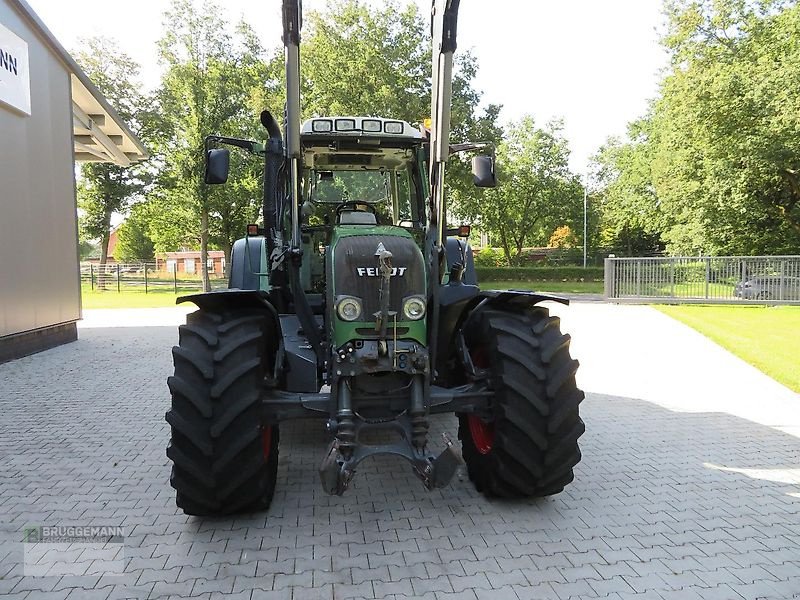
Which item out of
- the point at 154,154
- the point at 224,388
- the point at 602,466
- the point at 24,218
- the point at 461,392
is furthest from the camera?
the point at 154,154

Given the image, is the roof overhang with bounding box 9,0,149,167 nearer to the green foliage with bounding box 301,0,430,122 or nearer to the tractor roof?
the tractor roof

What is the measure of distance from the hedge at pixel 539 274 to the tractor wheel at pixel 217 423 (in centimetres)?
3447

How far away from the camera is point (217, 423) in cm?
342

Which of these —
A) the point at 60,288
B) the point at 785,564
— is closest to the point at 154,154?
the point at 60,288

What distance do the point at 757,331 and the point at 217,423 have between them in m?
12.4

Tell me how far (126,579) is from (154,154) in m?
32.4

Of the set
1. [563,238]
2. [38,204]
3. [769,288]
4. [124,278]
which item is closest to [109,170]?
[124,278]

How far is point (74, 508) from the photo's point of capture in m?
3.97

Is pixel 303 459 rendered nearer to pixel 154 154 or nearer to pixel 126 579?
pixel 126 579

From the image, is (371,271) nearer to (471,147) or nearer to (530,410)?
(530,410)

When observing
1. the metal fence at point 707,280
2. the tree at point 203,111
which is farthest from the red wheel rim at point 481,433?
the tree at point 203,111

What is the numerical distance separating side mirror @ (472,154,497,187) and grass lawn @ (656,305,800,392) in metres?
5.40

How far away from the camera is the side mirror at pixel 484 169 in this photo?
4.62m

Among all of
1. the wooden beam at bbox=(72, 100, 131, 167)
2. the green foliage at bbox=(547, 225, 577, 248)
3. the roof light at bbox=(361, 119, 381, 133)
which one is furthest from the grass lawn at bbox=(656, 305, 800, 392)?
the green foliage at bbox=(547, 225, 577, 248)
